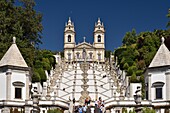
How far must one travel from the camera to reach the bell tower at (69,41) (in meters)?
120

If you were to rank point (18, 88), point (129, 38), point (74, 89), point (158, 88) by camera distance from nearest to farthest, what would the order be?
point (18, 88) → point (158, 88) → point (74, 89) → point (129, 38)

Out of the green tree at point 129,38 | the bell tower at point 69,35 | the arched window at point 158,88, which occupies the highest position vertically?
the bell tower at point 69,35

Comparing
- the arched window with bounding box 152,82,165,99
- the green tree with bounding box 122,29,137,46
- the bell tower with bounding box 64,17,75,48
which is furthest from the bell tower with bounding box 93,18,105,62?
the arched window with bounding box 152,82,165,99

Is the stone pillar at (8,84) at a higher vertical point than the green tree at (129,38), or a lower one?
lower

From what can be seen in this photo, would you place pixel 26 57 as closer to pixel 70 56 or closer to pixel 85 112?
pixel 85 112

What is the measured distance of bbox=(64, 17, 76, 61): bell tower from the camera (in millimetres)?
119875

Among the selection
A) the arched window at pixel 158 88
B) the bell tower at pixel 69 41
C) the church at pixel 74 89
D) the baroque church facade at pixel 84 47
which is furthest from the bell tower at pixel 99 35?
the arched window at pixel 158 88

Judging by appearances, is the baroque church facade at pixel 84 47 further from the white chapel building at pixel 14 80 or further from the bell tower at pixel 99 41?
the white chapel building at pixel 14 80

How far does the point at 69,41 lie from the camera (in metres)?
124

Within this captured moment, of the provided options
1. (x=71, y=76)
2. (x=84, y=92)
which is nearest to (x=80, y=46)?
(x=71, y=76)

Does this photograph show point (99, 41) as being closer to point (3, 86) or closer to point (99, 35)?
point (99, 35)

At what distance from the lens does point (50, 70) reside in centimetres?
7131

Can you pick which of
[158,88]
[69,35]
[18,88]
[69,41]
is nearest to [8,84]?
[18,88]

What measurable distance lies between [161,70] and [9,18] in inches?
770
